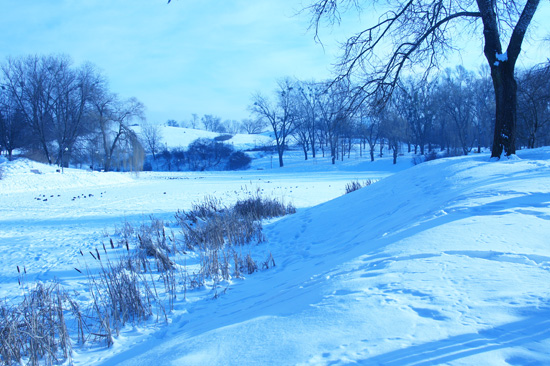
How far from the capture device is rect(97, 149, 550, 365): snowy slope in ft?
6.83

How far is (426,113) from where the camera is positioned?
46594 mm

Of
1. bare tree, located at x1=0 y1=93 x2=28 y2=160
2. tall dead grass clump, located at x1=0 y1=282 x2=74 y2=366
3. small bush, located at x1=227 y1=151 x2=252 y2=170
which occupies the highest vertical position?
bare tree, located at x1=0 y1=93 x2=28 y2=160

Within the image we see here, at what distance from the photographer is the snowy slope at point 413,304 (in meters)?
2.08

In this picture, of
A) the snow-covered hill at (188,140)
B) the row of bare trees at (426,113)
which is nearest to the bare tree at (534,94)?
the row of bare trees at (426,113)

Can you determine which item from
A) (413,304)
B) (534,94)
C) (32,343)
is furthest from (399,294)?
(534,94)

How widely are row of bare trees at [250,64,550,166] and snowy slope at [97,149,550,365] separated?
18.1 ft

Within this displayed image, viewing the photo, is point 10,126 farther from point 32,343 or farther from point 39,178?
point 32,343

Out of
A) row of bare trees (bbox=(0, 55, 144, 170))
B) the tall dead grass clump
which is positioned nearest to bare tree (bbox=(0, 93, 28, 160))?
row of bare trees (bbox=(0, 55, 144, 170))

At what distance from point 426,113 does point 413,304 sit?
49.0 meters

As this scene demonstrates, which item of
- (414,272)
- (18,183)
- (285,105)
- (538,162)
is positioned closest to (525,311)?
(414,272)

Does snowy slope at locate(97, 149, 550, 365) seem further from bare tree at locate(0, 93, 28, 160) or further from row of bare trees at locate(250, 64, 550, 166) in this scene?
bare tree at locate(0, 93, 28, 160)

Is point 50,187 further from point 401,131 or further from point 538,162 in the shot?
point 401,131

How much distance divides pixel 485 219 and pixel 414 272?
168 centimetres

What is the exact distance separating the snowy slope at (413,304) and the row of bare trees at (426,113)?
18.1 feet
